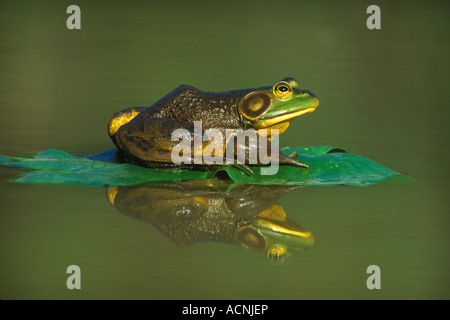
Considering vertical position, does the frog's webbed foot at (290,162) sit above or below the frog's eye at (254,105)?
below

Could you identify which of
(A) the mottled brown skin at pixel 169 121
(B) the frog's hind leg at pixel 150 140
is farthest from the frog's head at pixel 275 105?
(B) the frog's hind leg at pixel 150 140

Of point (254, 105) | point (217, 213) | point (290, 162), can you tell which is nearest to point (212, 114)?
point (254, 105)

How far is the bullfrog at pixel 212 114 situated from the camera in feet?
20.6

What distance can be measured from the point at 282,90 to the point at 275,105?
0.18 m

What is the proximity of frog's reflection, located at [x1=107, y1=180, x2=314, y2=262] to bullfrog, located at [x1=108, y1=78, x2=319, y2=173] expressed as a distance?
46cm

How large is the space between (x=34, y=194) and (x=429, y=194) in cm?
392

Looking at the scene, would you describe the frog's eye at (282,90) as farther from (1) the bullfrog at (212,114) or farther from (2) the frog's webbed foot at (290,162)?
(2) the frog's webbed foot at (290,162)

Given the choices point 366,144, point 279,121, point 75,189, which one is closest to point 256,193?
point 279,121

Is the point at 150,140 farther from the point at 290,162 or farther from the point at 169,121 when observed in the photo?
the point at 290,162

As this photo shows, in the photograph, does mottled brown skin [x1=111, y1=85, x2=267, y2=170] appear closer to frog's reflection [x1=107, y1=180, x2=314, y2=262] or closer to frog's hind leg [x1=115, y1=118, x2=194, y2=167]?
frog's hind leg [x1=115, y1=118, x2=194, y2=167]

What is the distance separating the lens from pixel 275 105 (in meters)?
6.44

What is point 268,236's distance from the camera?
460cm

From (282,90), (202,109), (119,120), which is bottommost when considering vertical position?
(119,120)

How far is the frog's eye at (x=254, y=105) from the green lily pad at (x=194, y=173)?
0.59 metres
